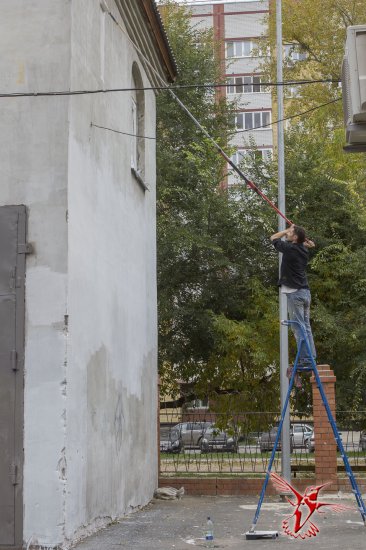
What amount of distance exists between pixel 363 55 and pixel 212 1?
48.9m

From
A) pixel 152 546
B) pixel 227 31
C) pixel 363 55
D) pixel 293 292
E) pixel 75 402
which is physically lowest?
pixel 152 546

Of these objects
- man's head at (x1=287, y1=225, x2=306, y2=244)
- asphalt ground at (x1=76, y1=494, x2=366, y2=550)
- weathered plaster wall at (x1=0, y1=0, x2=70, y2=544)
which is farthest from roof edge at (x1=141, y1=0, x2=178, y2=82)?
asphalt ground at (x1=76, y1=494, x2=366, y2=550)

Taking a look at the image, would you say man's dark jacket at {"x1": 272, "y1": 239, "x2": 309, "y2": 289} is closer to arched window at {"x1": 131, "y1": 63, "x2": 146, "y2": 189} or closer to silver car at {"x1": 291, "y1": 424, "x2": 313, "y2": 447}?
arched window at {"x1": 131, "y1": 63, "x2": 146, "y2": 189}

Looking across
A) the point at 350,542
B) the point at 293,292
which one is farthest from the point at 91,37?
the point at 350,542

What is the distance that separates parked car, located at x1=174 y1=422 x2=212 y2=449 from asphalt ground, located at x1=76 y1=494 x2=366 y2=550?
2.50 metres

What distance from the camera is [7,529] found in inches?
361

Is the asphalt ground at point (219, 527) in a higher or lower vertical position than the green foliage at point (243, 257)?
lower

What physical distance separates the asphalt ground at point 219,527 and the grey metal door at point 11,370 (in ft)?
2.69

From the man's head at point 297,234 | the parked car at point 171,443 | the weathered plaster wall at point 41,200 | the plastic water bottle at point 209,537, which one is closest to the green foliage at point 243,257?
the parked car at point 171,443

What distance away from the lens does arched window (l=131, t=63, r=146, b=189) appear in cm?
1443

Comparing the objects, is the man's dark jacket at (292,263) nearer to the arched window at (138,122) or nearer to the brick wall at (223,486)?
the arched window at (138,122)

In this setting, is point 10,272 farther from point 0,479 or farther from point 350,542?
point 350,542

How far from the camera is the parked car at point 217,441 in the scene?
16625 mm

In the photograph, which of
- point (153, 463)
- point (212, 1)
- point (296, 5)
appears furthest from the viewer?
point (212, 1)
